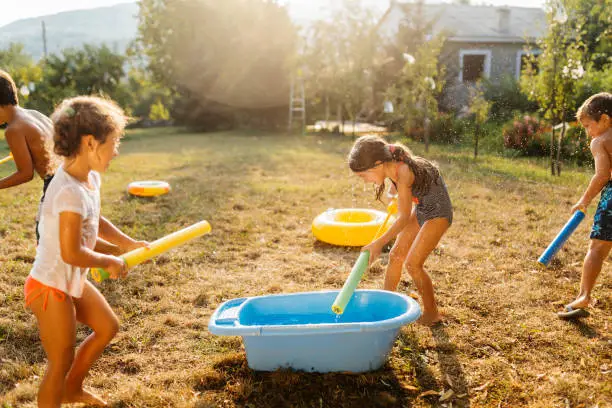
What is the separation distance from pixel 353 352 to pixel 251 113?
18.2 meters

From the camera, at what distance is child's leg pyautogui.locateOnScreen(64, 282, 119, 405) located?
96.0 inches

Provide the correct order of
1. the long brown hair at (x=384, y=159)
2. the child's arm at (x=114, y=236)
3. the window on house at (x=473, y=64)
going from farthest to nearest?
the window on house at (x=473, y=64) → the long brown hair at (x=384, y=159) → the child's arm at (x=114, y=236)

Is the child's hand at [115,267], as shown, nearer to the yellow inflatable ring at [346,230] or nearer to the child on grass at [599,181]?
the child on grass at [599,181]

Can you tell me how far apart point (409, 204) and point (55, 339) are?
1983 millimetres

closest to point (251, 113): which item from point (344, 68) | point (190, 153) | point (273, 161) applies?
point (344, 68)

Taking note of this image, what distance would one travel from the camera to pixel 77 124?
217 cm

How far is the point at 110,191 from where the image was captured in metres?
7.97

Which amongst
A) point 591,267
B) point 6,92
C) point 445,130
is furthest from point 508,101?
point 6,92

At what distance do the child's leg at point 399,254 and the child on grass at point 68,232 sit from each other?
74.2 inches

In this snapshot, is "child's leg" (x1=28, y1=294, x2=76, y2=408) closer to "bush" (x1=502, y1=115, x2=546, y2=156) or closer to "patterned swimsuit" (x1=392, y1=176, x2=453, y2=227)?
"patterned swimsuit" (x1=392, y1=176, x2=453, y2=227)

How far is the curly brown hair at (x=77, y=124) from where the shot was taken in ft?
7.12

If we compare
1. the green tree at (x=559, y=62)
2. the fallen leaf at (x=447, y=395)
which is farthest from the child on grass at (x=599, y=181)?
the green tree at (x=559, y=62)

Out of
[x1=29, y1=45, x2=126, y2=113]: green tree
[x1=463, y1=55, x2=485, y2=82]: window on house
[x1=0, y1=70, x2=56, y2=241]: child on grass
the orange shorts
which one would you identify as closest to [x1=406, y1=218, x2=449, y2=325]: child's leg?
the orange shorts

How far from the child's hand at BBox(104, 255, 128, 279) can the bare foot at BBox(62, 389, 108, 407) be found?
0.73 metres
